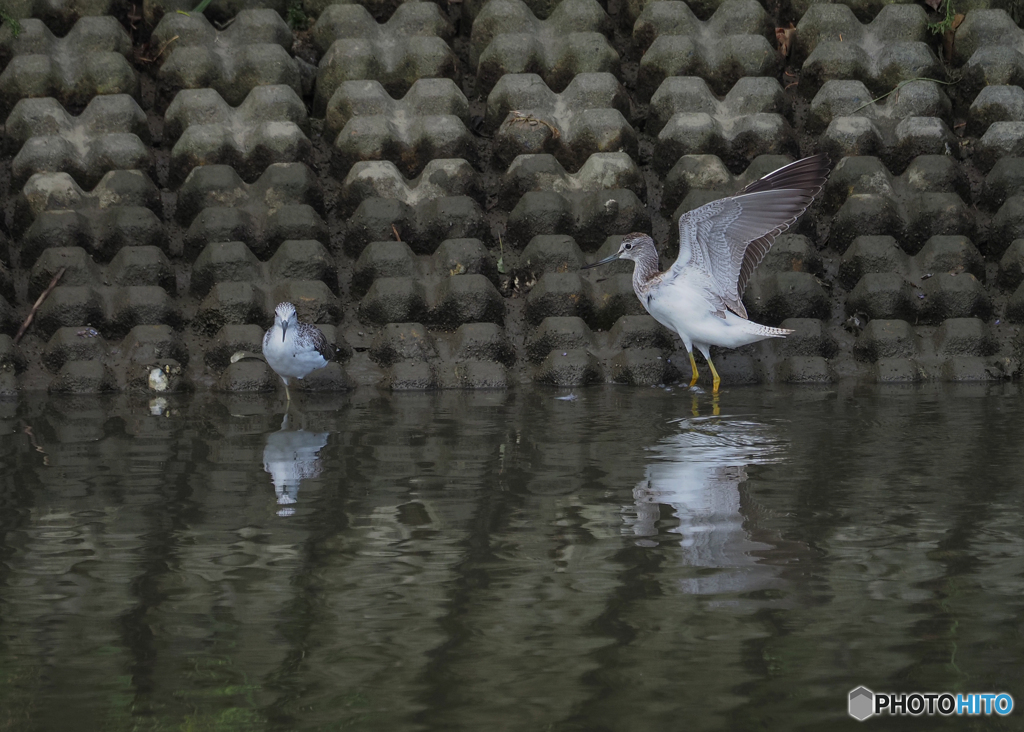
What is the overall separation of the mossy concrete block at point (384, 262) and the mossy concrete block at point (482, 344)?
0.52m

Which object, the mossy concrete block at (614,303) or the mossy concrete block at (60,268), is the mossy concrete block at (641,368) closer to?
the mossy concrete block at (614,303)

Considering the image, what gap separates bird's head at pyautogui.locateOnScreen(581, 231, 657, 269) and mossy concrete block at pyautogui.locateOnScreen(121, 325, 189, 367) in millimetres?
2181

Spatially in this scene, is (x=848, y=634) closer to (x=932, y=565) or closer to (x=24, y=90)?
(x=932, y=565)

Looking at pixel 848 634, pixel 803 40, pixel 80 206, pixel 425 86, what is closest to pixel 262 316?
pixel 80 206

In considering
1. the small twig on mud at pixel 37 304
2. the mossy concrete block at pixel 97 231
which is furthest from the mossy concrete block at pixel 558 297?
the small twig on mud at pixel 37 304

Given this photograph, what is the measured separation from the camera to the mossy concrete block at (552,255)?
6125 mm

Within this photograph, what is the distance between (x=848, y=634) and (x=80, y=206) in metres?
5.26

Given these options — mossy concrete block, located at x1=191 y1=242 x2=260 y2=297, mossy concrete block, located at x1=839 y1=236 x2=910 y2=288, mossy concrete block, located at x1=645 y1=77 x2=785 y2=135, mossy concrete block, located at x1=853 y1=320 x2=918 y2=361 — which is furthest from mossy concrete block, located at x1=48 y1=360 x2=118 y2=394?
mossy concrete block, located at x1=839 y1=236 x2=910 y2=288

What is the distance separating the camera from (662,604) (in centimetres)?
251

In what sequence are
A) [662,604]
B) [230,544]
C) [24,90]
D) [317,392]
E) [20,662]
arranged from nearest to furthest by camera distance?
[20,662]
[662,604]
[230,544]
[317,392]
[24,90]

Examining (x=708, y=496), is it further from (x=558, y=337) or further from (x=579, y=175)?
(x=579, y=175)

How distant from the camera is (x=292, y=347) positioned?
5.29 m

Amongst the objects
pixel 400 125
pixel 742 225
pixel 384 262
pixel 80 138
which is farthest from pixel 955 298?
pixel 80 138

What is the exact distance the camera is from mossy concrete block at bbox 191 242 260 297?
6002 mm
